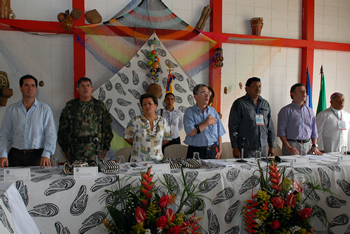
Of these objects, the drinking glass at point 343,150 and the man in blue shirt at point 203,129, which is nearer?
the drinking glass at point 343,150

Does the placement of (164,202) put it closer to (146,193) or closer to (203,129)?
(146,193)

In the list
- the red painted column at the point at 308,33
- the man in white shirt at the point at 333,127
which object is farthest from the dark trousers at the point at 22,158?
the red painted column at the point at 308,33

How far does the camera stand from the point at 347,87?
536 cm

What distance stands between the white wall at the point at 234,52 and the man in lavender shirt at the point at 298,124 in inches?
49.2

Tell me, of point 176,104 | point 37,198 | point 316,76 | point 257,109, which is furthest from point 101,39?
point 316,76

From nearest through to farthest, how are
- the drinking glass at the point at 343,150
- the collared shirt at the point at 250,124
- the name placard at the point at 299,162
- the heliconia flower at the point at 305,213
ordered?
1. the heliconia flower at the point at 305,213
2. the name placard at the point at 299,162
3. the drinking glass at the point at 343,150
4. the collared shirt at the point at 250,124

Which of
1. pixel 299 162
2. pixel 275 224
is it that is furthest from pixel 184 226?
pixel 299 162

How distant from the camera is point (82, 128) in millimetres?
2734

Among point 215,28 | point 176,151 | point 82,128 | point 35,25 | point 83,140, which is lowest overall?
point 176,151

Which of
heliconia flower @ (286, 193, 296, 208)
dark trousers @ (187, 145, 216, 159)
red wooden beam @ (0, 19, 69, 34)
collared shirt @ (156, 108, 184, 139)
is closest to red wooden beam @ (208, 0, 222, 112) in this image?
collared shirt @ (156, 108, 184, 139)

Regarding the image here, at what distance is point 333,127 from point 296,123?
33.6 inches

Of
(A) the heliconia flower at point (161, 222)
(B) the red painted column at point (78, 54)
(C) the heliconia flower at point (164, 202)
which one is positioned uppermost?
(B) the red painted column at point (78, 54)

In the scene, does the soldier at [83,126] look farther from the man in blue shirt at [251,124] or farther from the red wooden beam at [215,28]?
the red wooden beam at [215,28]

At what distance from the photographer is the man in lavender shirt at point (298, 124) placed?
3.24 metres
